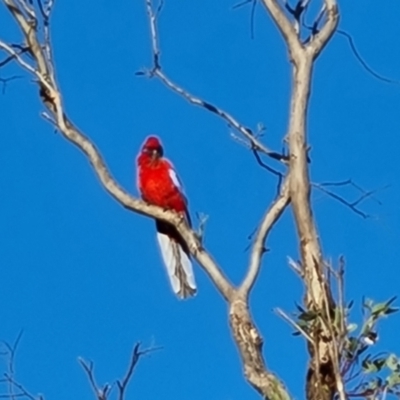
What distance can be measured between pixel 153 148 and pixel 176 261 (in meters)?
1.29

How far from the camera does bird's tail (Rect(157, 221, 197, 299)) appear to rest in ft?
16.0

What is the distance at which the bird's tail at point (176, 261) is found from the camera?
16.0ft

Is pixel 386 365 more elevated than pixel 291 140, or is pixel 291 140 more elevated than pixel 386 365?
pixel 291 140

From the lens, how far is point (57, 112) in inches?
144

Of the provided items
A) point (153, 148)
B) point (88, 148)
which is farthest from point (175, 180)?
point (88, 148)

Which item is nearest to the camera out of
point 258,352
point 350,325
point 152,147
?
point 350,325

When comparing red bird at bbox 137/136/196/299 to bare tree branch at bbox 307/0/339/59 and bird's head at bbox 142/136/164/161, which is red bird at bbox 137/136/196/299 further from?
bare tree branch at bbox 307/0/339/59

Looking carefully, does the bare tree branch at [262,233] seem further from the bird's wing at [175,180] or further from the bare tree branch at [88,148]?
the bird's wing at [175,180]

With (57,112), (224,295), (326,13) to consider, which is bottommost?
(224,295)

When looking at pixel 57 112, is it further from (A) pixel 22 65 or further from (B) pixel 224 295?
(B) pixel 224 295

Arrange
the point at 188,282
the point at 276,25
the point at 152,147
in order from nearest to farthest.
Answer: the point at 276,25 < the point at 188,282 < the point at 152,147

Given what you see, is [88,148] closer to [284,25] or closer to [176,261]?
[284,25]

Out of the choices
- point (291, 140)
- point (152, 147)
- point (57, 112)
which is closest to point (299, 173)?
point (291, 140)

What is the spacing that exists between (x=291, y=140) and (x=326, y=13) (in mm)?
516
